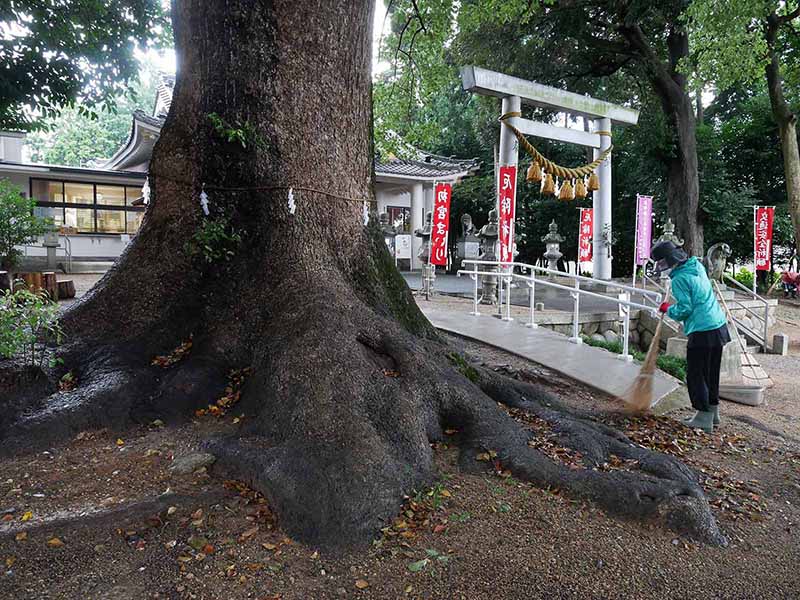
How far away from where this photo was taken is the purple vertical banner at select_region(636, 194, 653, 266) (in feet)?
49.0

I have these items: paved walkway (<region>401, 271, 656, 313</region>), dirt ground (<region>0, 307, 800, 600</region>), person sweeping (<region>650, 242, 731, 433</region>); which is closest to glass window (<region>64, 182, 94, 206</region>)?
paved walkway (<region>401, 271, 656, 313</region>)

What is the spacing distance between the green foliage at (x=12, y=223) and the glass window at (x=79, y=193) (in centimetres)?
569

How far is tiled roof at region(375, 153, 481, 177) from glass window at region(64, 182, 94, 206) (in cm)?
988

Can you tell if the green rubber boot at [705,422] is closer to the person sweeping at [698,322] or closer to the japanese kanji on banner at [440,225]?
the person sweeping at [698,322]

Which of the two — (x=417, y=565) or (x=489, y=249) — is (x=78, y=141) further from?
(x=417, y=565)

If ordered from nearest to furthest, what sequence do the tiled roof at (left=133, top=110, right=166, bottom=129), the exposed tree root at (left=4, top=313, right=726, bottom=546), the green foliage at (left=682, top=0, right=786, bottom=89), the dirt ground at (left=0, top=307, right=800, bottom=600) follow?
the dirt ground at (left=0, top=307, right=800, bottom=600) < the exposed tree root at (left=4, top=313, right=726, bottom=546) < the green foliage at (left=682, top=0, right=786, bottom=89) < the tiled roof at (left=133, top=110, right=166, bottom=129)

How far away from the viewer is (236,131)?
12.6 ft

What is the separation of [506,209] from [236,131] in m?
8.09

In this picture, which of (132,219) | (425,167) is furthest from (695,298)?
(132,219)

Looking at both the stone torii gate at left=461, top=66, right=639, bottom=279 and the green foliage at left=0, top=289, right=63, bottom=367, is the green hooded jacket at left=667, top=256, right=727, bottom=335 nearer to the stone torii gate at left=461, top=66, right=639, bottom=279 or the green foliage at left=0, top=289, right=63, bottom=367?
the green foliage at left=0, top=289, right=63, bottom=367

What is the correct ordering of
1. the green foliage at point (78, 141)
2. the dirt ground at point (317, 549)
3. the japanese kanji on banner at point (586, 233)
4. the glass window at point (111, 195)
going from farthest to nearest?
the green foliage at point (78, 141) < the glass window at point (111, 195) < the japanese kanji on banner at point (586, 233) < the dirt ground at point (317, 549)

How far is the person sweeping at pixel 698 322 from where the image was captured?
5.22 metres

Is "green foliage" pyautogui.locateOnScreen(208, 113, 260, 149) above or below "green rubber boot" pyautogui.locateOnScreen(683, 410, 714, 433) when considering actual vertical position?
above

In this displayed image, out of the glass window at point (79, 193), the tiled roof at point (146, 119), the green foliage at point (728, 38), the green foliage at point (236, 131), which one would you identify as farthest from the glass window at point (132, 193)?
the green foliage at point (236, 131)
